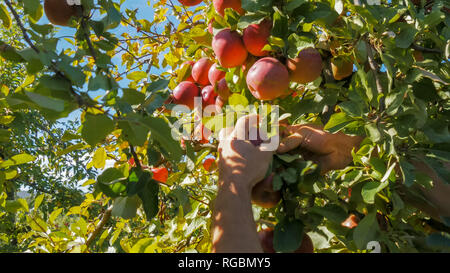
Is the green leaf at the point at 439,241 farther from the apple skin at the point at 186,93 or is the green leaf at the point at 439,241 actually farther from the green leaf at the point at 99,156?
the green leaf at the point at 99,156

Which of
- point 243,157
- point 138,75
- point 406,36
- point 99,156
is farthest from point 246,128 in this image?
point 99,156

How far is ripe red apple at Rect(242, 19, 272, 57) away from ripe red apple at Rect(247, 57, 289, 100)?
0.05 meters

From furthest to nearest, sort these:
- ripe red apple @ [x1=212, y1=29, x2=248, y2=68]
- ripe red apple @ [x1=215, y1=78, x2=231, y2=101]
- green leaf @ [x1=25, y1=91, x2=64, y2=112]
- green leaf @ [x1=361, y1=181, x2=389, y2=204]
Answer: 1. ripe red apple @ [x1=215, y1=78, x2=231, y2=101]
2. ripe red apple @ [x1=212, y1=29, x2=248, y2=68]
3. green leaf @ [x1=361, y1=181, x2=389, y2=204]
4. green leaf @ [x1=25, y1=91, x2=64, y2=112]

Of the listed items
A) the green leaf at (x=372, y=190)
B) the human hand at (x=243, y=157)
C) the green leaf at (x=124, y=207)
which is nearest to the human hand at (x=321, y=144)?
the human hand at (x=243, y=157)

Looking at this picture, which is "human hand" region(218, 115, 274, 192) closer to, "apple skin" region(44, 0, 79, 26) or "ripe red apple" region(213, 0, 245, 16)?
"ripe red apple" region(213, 0, 245, 16)

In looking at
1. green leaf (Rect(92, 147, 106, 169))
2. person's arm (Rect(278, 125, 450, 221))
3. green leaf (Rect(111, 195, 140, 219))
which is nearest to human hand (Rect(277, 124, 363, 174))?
person's arm (Rect(278, 125, 450, 221))

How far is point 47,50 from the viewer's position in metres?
0.71

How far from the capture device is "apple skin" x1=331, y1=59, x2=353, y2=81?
1.13m

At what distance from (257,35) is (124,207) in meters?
0.59

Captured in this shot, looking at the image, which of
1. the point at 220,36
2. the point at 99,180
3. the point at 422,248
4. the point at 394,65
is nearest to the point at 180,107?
the point at 220,36

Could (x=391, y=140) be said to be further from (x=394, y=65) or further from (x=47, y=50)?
(x=47, y=50)

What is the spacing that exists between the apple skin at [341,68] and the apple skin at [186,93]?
1.57ft

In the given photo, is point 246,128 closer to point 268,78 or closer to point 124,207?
point 268,78
